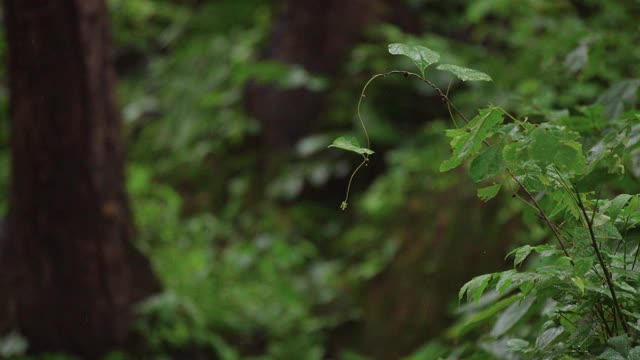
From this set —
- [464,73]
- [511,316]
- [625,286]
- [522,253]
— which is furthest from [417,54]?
[511,316]

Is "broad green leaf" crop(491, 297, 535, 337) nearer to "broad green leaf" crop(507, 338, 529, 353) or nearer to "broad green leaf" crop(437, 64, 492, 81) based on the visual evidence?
"broad green leaf" crop(507, 338, 529, 353)

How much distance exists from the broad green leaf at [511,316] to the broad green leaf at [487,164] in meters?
0.47

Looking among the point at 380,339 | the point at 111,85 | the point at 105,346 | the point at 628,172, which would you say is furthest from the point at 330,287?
the point at 628,172

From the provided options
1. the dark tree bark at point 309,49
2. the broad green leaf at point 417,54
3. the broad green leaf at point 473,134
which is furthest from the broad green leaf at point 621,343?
the dark tree bark at point 309,49

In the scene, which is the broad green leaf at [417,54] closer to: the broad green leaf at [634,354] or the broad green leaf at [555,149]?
the broad green leaf at [555,149]

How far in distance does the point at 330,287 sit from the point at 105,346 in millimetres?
1205

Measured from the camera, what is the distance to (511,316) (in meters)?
1.78

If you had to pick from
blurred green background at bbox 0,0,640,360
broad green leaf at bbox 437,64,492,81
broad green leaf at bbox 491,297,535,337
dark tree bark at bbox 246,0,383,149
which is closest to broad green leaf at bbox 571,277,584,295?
broad green leaf at bbox 437,64,492,81

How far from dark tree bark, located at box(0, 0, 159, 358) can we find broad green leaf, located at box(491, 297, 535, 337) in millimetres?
2193

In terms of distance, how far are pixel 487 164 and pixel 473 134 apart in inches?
2.1

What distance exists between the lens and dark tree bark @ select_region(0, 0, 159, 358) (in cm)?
349

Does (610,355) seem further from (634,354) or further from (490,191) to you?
(490,191)

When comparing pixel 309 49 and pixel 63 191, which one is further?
pixel 309 49

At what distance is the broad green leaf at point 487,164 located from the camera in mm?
1338
